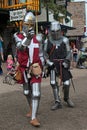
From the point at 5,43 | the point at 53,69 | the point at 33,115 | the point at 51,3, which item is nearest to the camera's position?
the point at 33,115

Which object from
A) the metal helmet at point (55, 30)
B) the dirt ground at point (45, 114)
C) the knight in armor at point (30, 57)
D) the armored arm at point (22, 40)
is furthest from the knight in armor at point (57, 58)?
the armored arm at point (22, 40)

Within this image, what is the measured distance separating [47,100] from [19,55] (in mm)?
2685

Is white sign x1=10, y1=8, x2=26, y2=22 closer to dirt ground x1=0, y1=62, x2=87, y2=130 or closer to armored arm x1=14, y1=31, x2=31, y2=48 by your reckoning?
dirt ground x1=0, y1=62, x2=87, y2=130

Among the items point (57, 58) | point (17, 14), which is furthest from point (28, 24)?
point (17, 14)

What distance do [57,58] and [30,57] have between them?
1640 millimetres

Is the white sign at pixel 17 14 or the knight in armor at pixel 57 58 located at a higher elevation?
the white sign at pixel 17 14

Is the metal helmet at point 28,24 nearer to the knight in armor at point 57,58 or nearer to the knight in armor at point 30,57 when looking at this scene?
the knight in armor at point 30,57

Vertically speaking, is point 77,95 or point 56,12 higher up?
point 56,12

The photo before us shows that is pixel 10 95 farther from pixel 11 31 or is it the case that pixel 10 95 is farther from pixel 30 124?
pixel 11 31

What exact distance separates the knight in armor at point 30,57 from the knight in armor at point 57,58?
1.20 metres

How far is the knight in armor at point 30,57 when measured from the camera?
7.88 metres

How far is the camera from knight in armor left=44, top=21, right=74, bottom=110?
9.48 meters

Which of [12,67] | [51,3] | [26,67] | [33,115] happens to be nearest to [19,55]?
[26,67]

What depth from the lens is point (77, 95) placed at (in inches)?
460
